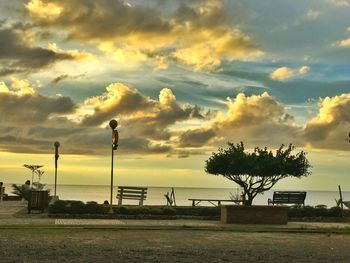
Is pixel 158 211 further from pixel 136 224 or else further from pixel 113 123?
pixel 113 123

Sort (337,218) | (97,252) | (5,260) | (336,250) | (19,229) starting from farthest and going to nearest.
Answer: (337,218) < (19,229) < (336,250) < (97,252) < (5,260)

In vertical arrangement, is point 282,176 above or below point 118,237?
above

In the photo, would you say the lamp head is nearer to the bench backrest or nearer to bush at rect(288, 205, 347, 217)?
bush at rect(288, 205, 347, 217)

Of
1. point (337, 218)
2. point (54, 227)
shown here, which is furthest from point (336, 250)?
point (337, 218)

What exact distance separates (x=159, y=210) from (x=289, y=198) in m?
7.96

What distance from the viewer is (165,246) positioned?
14523 millimetres

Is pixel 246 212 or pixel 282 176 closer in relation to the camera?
pixel 246 212

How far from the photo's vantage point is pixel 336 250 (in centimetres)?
1465

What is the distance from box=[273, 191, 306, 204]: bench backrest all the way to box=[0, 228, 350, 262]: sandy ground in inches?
447

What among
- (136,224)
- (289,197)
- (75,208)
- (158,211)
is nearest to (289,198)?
(289,197)

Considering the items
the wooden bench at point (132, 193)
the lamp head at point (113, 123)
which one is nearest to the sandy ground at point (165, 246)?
the lamp head at point (113, 123)

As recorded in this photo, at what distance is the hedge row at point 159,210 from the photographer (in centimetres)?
2519

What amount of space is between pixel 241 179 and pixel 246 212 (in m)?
4.34

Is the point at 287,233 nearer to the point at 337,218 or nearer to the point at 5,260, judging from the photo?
the point at 337,218
